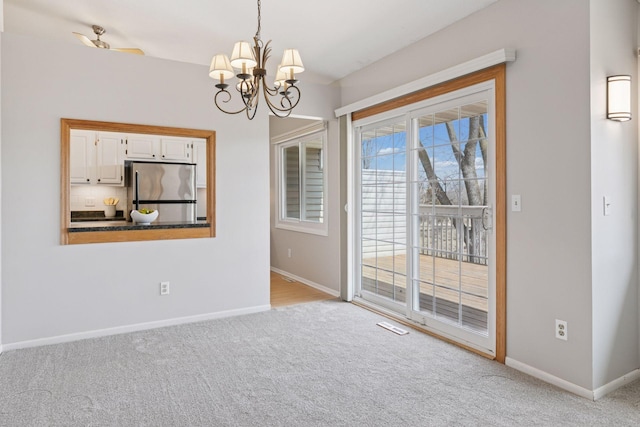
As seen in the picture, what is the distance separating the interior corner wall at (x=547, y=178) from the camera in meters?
2.40

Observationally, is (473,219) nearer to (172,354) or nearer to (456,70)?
(456,70)

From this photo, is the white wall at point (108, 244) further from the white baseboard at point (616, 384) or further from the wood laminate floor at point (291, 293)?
the white baseboard at point (616, 384)

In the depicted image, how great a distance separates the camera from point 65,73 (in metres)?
3.32

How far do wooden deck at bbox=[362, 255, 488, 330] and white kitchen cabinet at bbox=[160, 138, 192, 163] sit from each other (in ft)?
11.3

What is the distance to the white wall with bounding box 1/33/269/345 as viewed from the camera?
316 centimetres

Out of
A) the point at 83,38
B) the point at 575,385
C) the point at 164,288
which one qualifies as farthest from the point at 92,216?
the point at 575,385

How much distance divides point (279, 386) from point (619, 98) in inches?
107

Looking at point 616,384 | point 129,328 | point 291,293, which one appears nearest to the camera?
point 616,384

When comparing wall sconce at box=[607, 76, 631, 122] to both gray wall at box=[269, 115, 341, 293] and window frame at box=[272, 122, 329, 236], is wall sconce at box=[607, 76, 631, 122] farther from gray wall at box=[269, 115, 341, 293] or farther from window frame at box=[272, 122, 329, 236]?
window frame at box=[272, 122, 329, 236]

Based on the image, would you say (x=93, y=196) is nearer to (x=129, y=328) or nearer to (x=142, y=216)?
(x=142, y=216)

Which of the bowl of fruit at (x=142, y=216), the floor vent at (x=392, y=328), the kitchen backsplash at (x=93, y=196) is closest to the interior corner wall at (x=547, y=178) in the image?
the floor vent at (x=392, y=328)

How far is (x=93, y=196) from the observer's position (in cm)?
576

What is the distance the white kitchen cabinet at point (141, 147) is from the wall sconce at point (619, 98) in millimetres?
5187

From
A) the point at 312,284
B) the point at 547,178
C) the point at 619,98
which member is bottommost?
the point at 312,284
